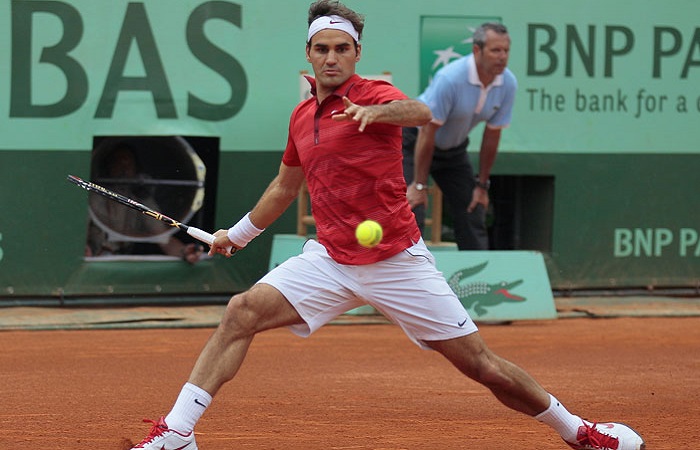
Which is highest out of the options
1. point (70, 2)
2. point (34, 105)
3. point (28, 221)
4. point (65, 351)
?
point (70, 2)

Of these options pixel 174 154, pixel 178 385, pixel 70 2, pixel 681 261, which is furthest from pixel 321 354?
pixel 681 261

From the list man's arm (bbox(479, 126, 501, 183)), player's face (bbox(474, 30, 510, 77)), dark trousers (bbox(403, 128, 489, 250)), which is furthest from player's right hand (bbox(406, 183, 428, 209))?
player's face (bbox(474, 30, 510, 77))

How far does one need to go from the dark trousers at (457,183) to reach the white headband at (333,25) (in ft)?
15.5

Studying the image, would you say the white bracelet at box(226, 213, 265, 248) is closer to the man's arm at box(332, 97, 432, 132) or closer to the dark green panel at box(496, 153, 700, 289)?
the man's arm at box(332, 97, 432, 132)

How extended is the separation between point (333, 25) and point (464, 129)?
4.79 meters

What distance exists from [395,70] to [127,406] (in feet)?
16.5

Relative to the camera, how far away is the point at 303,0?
10758mm

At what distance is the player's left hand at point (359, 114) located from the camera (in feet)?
14.9

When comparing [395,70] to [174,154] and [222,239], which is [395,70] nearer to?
[174,154]

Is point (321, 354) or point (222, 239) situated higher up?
point (222, 239)

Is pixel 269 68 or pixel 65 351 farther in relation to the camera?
pixel 269 68

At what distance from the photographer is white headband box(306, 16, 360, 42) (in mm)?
4926

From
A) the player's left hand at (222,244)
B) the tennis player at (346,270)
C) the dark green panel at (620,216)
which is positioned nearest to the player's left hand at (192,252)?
the dark green panel at (620,216)

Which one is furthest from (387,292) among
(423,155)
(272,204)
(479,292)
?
(479,292)
